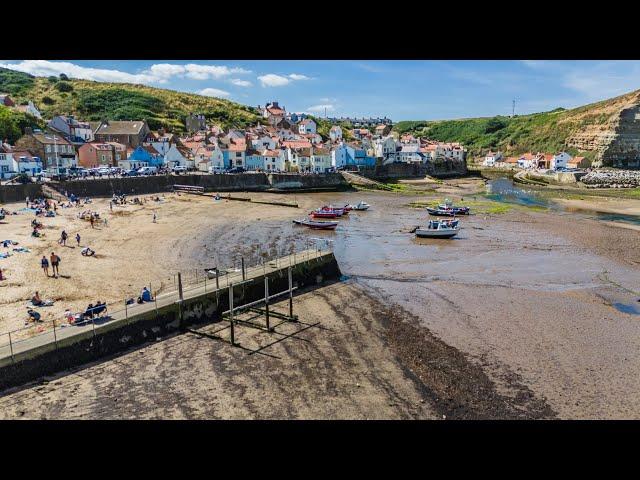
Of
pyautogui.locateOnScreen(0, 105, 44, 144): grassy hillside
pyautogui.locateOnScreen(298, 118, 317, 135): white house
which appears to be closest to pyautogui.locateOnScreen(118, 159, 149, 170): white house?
pyautogui.locateOnScreen(0, 105, 44, 144): grassy hillside

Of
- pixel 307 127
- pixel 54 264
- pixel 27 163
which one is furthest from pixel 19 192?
pixel 307 127

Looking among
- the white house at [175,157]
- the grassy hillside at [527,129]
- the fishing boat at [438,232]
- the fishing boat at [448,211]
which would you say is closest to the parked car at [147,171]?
the white house at [175,157]

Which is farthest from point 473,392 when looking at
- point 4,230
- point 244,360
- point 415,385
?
point 4,230

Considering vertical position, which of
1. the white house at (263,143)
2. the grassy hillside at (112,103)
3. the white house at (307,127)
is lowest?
the white house at (263,143)

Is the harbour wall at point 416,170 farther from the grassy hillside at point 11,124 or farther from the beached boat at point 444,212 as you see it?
the grassy hillside at point 11,124

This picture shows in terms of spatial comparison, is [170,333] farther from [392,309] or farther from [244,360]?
[392,309]

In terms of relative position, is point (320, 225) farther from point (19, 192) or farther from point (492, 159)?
point (492, 159)

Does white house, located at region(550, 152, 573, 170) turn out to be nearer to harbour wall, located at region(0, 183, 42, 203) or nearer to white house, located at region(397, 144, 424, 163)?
white house, located at region(397, 144, 424, 163)
